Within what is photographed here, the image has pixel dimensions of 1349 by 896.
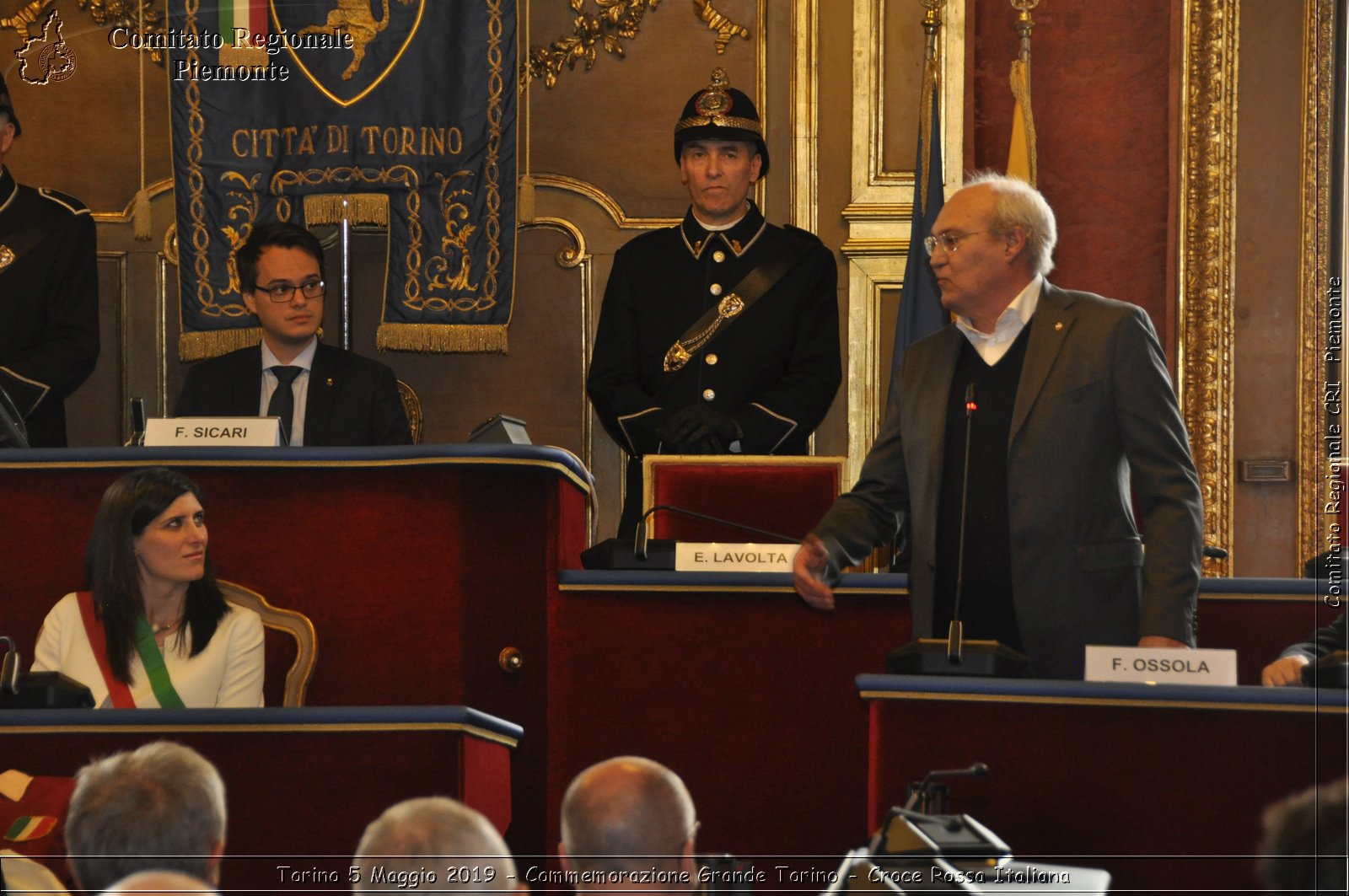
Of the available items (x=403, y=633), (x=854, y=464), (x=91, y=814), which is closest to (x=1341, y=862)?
(x=91, y=814)

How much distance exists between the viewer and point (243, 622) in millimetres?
3830

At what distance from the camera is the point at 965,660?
3.15 m

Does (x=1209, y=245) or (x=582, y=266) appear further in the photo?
(x=582, y=266)

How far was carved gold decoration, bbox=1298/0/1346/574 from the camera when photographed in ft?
19.7

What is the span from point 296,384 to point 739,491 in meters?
Answer: 1.20

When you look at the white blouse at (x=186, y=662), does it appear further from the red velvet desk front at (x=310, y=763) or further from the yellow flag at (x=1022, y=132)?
the yellow flag at (x=1022, y=132)

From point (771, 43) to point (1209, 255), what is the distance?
1624mm

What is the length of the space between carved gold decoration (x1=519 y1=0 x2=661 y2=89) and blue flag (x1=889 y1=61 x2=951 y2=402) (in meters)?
1.07

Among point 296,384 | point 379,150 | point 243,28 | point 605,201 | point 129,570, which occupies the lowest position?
point 129,570

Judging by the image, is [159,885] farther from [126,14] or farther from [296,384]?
[126,14]

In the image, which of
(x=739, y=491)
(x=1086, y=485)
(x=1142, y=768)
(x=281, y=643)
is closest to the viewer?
(x=1142, y=768)

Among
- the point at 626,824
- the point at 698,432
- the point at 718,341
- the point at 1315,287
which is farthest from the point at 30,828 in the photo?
the point at 1315,287

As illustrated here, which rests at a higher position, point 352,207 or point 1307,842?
point 352,207

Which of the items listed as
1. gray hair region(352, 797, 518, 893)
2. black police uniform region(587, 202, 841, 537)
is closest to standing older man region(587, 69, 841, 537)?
black police uniform region(587, 202, 841, 537)
